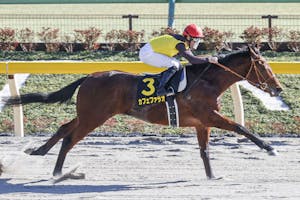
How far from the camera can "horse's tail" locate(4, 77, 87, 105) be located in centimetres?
1084

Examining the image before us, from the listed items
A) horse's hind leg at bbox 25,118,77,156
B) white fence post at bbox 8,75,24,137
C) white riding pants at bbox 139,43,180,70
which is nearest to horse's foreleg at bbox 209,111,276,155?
white riding pants at bbox 139,43,180,70

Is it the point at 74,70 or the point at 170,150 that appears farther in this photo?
the point at 74,70

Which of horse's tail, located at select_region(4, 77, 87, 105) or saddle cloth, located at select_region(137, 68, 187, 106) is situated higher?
saddle cloth, located at select_region(137, 68, 187, 106)

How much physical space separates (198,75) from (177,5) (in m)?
13.6

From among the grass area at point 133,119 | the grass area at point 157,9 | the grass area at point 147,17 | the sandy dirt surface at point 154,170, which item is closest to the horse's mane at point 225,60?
the sandy dirt surface at point 154,170

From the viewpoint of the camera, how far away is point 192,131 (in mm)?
13562

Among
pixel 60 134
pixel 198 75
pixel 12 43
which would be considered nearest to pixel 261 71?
pixel 198 75

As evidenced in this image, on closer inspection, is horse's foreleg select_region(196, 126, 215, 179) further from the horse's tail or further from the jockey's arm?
the horse's tail

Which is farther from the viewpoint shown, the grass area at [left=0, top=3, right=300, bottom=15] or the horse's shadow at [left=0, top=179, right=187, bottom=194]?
the grass area at [left=0, top=3, right=300, bottom=15]

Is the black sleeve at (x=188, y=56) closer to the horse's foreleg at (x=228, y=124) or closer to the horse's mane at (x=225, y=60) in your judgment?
the horse's mane at (x=225, y=60)

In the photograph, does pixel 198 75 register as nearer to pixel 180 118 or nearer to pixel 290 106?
pixel 180 118

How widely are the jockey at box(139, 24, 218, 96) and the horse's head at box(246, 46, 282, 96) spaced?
43 cm

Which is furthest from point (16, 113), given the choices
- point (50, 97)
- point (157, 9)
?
point (157, 9)

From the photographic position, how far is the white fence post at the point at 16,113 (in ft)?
43.0
